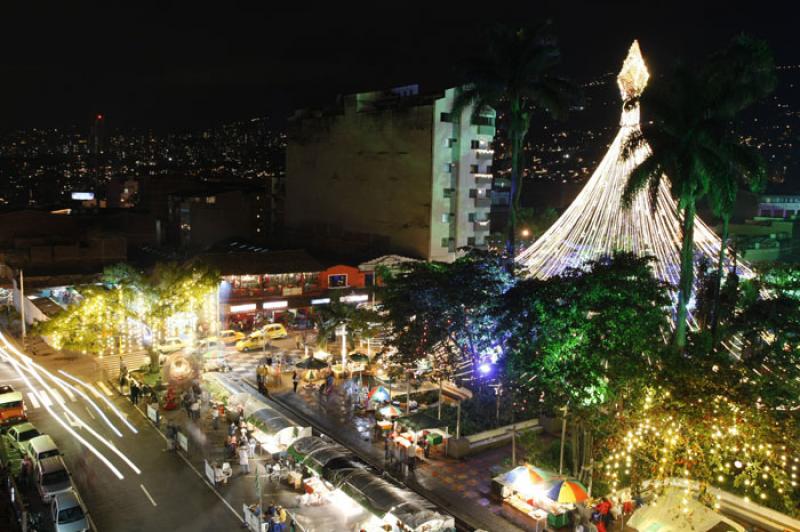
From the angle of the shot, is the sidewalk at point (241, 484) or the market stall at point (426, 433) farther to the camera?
the market stall at point (426, 433)

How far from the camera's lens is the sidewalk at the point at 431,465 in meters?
22.1

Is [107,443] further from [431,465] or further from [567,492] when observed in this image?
[567,492]

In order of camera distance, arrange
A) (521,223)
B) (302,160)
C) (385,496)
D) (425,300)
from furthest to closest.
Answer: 1. (521,223)
2. (302,160)
3. (425,300)
4. (385,496)

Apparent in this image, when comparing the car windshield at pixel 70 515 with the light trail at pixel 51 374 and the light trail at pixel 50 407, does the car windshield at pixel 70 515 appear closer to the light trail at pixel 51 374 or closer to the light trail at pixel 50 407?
Answer: the light trail at pixel 50 407

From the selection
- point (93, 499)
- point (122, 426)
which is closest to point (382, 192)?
point (122, 426)

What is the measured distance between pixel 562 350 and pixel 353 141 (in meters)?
41.3

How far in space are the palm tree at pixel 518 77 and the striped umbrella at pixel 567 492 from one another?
14.6 meters

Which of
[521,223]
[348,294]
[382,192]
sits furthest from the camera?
[521,223]

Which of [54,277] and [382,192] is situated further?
[382,192]

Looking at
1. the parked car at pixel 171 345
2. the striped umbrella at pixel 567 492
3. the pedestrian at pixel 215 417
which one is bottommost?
the parked car at pixel 171 345

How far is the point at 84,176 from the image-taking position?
6821 inches

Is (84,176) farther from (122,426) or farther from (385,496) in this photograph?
(385,496)

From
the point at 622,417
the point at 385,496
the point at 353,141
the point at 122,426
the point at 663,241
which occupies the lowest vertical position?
the point at 122,426

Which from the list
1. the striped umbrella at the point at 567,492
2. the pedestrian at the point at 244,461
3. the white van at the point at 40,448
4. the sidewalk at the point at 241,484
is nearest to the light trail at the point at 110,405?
the sidewalk at the point at 241,484
